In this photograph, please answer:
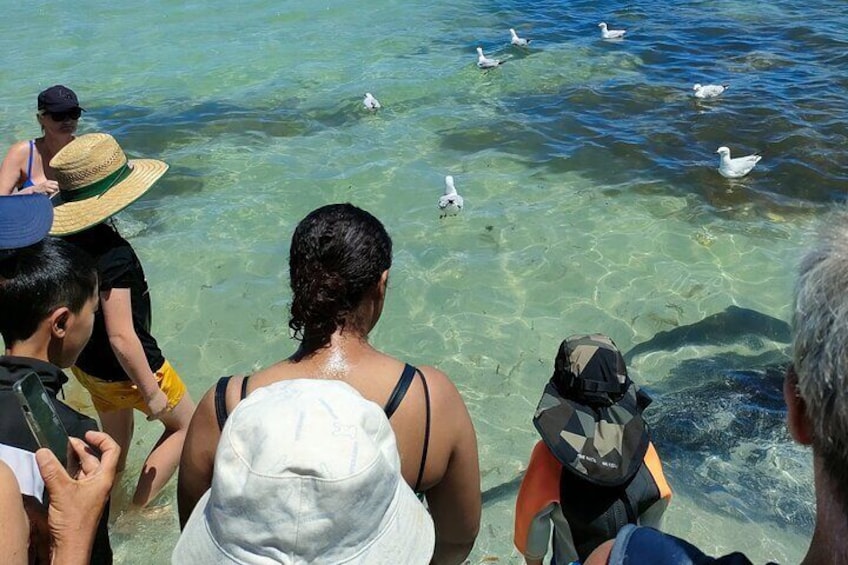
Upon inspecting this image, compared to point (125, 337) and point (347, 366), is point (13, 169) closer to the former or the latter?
point (125, 337)

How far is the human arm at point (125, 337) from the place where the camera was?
3.12 meters

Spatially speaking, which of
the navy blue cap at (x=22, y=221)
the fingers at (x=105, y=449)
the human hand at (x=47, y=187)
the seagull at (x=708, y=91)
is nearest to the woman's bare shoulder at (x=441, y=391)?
the fingers at (x=105, y=449)

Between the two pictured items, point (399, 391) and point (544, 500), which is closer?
point (399, 391)

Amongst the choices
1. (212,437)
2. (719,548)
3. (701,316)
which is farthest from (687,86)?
(212,437)

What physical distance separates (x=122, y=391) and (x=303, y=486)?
2.52 meters

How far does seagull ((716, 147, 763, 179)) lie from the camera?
Result: 8109 millimetres

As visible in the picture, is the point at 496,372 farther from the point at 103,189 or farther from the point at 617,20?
Result: the point at 617,20

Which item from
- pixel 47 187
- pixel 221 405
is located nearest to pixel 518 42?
pixel 47 187

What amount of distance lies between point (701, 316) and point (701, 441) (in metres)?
1.66

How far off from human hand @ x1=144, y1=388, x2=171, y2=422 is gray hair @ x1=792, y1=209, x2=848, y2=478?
3.02 meters

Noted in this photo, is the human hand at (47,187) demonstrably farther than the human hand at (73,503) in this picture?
Yes

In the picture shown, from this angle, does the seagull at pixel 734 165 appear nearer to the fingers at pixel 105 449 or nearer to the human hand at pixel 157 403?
the human hand at pixel 157 403

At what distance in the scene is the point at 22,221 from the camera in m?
2.39

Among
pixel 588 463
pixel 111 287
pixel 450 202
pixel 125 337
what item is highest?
pixel 111 287
